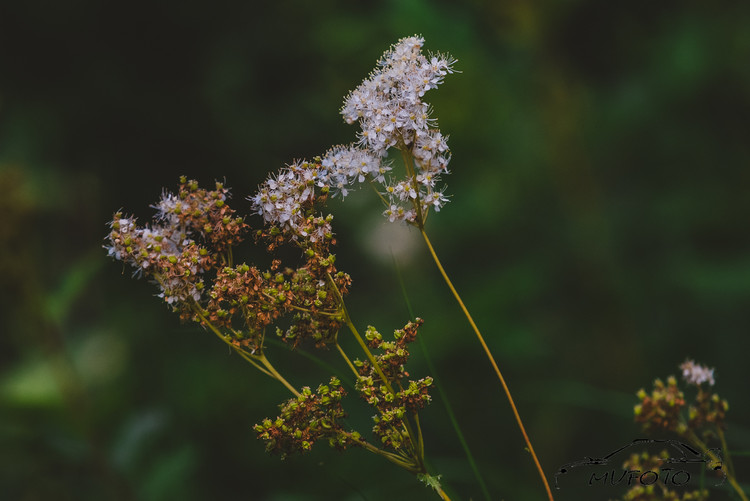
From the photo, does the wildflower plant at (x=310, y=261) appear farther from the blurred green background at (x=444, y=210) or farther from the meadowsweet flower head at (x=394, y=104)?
the blurred green background at (x=444, y=210)

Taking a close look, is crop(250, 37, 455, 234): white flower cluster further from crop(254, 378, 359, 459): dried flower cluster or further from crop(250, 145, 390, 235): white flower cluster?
crop(254, 378, 359, 459): dried flower cluster

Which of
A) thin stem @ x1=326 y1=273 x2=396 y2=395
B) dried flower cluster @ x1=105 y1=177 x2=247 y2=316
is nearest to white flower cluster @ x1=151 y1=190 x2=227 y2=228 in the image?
dried flower cluster @ x1=105 y1=177 x2=247 y2=316

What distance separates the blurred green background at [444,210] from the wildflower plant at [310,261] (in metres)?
1.21

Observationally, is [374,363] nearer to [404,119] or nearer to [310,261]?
[310,261]

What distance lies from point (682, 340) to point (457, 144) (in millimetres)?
1485

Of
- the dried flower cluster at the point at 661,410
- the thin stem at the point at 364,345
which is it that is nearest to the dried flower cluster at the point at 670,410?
the dried flower cluster at the point at 661,410

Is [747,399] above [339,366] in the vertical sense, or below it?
below

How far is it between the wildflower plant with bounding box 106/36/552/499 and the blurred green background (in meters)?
1.21

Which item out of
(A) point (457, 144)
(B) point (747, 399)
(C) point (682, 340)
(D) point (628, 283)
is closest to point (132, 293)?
(A) point (457, 144)

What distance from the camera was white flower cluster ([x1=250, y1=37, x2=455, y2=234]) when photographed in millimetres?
1259

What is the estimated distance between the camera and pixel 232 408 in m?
3.37

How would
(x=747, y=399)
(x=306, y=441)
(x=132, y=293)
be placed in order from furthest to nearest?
(x=132, y=293) → (x=747, y=399) → (x=306, y=441)

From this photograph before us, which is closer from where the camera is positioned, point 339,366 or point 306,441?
point 306,441

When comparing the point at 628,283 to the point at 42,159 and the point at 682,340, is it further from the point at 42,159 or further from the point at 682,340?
the point at 42,159
